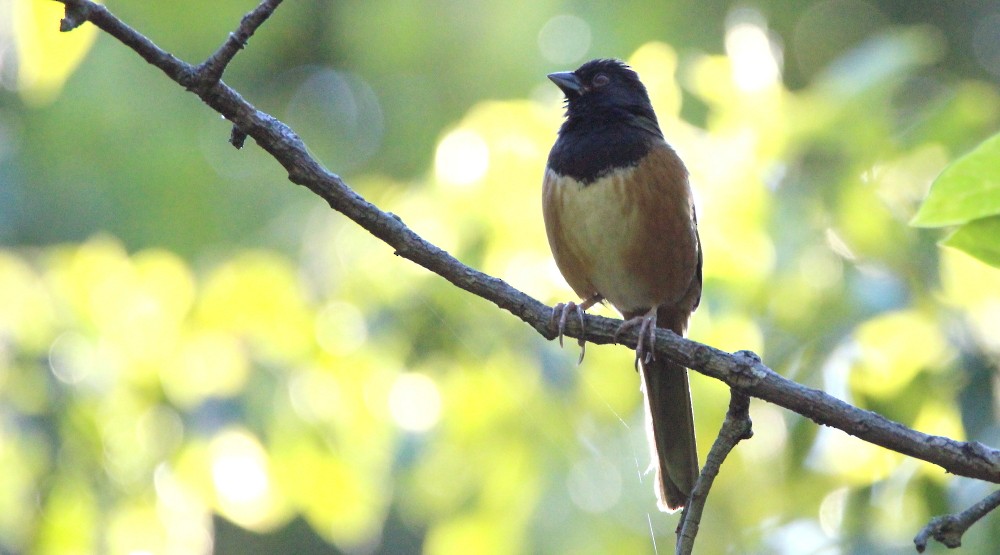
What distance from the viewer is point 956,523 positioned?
6.63 feet

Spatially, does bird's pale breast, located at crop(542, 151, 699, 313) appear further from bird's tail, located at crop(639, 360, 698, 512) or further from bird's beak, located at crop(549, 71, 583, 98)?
bird's beak, located at crop(549, 71, 583, 98)

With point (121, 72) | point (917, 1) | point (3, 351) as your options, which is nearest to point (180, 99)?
point (121, 72)

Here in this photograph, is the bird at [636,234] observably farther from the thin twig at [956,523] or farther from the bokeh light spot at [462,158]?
the thin twig at [956,523]

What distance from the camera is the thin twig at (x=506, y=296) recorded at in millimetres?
2002

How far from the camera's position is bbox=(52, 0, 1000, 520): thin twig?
2002mm

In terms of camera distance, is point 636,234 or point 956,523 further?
point 636,234

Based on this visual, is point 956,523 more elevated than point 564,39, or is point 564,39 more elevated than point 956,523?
point 564,39

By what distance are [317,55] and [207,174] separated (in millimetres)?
2740

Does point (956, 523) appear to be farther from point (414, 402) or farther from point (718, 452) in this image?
point (414, 402)

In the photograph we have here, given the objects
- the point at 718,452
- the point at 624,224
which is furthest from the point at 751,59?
the point at 718,452

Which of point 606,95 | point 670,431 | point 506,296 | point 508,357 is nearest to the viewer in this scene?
point 506,296

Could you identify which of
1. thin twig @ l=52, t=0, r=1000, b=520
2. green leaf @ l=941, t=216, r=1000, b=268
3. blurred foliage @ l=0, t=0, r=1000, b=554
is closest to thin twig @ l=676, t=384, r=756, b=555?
thin twig @ l=52, t=0, r=1000, b=520

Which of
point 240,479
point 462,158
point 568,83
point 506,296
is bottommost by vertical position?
point 240,479

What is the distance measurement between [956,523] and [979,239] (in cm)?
71
